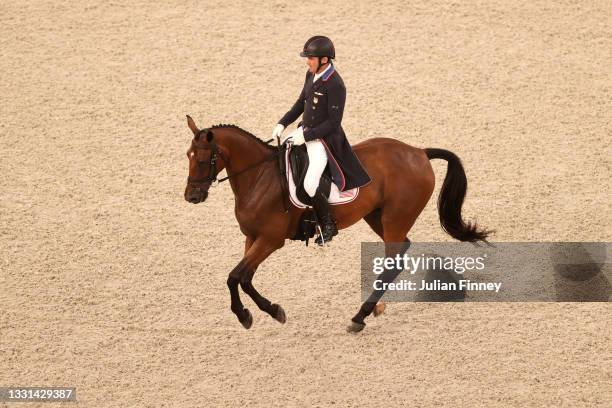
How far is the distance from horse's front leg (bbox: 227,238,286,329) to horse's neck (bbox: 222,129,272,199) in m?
0.58

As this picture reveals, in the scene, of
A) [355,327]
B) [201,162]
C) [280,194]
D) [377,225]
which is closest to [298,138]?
[280,194]

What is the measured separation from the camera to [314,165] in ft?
35.2

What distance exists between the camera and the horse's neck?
10.5 metres

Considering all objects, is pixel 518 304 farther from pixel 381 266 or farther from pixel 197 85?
pixel 197 85

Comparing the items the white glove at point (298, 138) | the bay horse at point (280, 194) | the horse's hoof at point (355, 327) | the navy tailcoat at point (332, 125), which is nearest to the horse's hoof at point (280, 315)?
the bay horse at point (280, 194)

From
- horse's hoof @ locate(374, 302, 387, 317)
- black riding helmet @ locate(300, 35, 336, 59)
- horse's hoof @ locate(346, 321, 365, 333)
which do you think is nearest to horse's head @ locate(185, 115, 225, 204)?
black riding helmet @ locate(300, 35, 336, 59)

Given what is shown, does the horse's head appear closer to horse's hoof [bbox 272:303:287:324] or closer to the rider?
the rider

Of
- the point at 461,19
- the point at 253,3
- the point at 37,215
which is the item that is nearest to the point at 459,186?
the point at 37,215

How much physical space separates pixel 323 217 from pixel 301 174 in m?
0.55

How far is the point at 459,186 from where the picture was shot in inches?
467

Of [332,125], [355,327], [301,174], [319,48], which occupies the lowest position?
[355,327]

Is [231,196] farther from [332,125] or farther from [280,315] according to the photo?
[332,125]

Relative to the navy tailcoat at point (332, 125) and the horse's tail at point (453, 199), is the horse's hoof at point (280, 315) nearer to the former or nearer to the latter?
the navy tailcoat at point (332, 125)

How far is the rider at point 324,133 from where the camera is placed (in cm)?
1062
